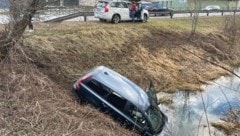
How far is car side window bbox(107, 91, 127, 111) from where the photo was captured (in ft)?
38.6

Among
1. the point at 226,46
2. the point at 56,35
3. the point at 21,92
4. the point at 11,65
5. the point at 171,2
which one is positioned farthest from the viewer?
the point at 171,2

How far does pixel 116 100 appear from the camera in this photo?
38.9 ft

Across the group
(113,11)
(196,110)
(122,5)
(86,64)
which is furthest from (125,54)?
(122,5)

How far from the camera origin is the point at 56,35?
62.4 ft

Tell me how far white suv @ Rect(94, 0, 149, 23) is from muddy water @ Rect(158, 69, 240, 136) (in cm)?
913

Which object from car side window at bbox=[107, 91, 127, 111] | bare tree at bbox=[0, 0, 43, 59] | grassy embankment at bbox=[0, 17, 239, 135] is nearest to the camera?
grassy embankment at bbox=[0, 17, 239, 135]

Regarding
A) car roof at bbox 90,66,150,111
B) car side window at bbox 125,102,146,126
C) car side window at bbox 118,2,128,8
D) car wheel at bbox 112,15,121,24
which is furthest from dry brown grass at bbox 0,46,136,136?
car side window at bbox 118,2,128,8

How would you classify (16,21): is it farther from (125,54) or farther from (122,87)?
(125,54)

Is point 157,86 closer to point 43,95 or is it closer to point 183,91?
point 183,91

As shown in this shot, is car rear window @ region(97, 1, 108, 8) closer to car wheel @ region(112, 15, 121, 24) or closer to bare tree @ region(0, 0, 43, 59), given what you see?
car wheel @ region(112, 15, 121, 24)

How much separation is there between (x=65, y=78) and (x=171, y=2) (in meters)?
42.3

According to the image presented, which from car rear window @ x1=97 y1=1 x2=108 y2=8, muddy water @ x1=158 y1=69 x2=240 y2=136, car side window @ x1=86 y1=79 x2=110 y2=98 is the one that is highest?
car rear window @ x1=97 y1=1 x2=108 y2=8

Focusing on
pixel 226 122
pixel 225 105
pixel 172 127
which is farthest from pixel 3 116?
pixel 225 105

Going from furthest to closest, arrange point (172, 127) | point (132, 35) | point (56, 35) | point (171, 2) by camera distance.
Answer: point (171, 2), point (132, 35), point (56, 35), point (172, 127)
